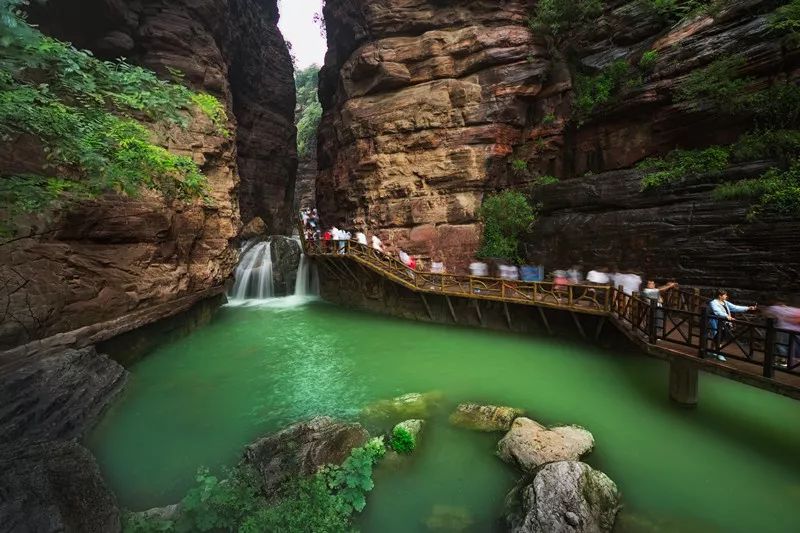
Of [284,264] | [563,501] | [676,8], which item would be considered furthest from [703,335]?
[284,264]

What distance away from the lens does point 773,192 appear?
11.4 metres

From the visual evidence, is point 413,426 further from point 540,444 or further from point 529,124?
point 529,124

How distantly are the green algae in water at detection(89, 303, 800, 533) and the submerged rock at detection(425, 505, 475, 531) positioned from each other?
0.02 meters

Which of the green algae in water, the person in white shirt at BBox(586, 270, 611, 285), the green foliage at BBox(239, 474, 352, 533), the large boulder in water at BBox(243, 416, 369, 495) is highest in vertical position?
the person in white shirt at BBox(586, 270, 611, 285)

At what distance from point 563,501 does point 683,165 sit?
47.5 feet

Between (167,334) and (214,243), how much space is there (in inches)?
182

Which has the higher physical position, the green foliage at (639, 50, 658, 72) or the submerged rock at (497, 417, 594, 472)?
the green foliage at (639, 50, 658, 72)

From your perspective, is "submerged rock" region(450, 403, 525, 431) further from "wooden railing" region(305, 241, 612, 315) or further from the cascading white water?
the cascading white water

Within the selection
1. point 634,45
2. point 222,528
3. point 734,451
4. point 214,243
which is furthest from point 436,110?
point 222,528

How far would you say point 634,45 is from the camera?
18453mm

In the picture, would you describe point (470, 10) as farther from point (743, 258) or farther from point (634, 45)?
point (743, 258)

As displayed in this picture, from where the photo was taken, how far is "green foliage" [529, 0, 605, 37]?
19734mm

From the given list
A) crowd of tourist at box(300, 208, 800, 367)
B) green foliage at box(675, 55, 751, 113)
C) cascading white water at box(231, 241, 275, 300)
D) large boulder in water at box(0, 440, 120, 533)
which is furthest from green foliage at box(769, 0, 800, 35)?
cascading white water at box(231, 241, 275, 300)

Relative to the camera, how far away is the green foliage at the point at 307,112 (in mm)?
55844
